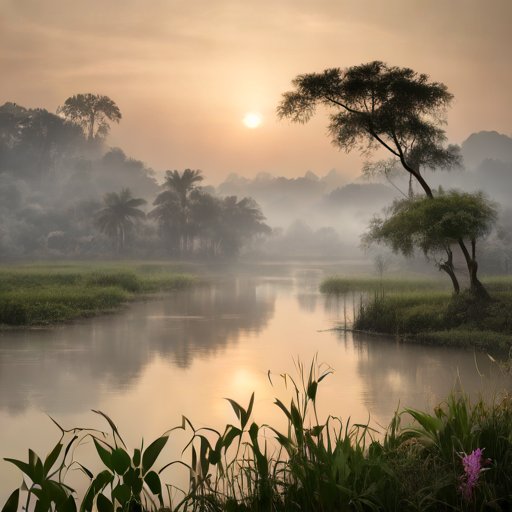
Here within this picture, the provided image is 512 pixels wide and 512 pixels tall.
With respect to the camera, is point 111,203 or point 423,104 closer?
point 423,104

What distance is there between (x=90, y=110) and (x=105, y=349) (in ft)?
180

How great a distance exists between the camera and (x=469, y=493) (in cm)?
316

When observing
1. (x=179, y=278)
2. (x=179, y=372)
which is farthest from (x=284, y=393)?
(x=179, y=278)

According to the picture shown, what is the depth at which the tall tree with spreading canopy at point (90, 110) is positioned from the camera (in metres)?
59.5

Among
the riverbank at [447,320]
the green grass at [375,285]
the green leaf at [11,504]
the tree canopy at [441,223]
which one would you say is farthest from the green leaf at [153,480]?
the green grass at [375,285]

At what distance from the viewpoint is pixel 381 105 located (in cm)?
1562

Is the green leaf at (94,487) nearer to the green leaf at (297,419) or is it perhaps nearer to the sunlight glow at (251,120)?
the green leaf at (297,419)

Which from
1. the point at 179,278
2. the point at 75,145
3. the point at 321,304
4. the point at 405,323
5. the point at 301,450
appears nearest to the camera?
the point at 301,450

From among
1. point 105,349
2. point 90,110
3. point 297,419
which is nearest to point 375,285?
point 105,349

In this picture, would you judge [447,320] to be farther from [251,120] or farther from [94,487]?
[251,120]

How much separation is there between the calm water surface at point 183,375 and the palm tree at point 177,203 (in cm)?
3307

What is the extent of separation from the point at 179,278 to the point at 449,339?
2007cm

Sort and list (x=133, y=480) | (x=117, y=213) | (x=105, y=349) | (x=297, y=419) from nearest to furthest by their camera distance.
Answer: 1. (x=133, y=480)
2. (x=297, y=419)
3. (x=105, y=349)
4. (x=117, y=213)

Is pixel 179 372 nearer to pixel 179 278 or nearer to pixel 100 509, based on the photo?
pixel 100 509
